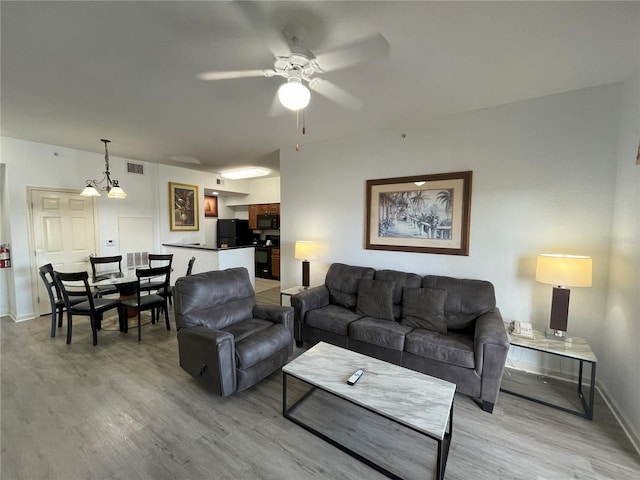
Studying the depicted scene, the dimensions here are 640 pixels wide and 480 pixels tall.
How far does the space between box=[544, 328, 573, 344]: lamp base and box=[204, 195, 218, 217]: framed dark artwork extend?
743cm

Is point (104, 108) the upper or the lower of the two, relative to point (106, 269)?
upper

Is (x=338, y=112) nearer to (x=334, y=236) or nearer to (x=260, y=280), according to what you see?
(x=334, y=236)

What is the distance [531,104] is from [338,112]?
194 centimetres

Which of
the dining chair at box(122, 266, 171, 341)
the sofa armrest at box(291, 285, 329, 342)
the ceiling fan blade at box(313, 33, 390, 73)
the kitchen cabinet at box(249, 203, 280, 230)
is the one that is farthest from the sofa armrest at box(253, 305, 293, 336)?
the kitchen cabinet at box(249, 203, 280, 230)

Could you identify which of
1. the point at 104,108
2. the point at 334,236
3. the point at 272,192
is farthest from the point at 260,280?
the point at 104,108

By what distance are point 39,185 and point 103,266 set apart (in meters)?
1.51

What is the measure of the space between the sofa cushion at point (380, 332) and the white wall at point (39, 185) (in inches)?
184

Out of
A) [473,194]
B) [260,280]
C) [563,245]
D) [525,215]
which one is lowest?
[260,280]

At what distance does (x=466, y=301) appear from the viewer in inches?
107

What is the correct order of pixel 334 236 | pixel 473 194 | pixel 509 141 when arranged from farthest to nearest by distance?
pixel 334 236 < pixel 473 194 < pixel 509 141

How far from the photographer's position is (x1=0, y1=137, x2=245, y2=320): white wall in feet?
12.7

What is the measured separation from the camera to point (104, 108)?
9.23 ft

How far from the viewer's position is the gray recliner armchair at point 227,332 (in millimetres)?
2170

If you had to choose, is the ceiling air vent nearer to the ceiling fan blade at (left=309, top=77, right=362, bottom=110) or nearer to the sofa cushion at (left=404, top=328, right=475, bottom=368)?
the ceiling fan blade at (left=309, top=77, right=362, bottom=110)
